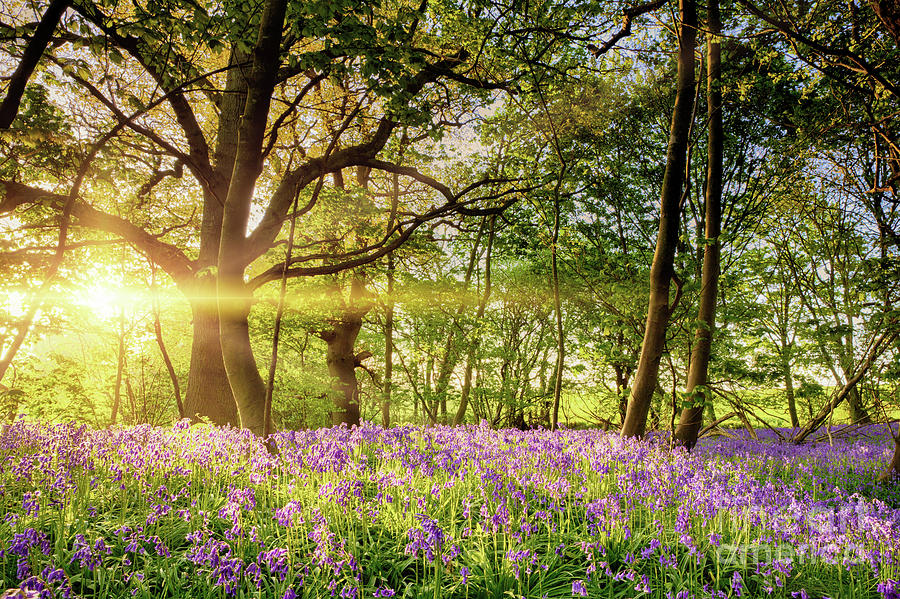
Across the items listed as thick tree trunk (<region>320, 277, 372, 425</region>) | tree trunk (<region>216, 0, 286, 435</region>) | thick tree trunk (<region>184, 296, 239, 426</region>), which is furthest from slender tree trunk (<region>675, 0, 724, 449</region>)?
thick tree trunk (<region>320, 277, 372, 425</region>)

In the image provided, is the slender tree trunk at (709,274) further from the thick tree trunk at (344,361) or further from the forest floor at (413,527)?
the thick tree trunk at (344,361)

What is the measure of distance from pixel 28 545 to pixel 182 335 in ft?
59.9

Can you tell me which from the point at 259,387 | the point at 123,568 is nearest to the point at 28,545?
the point at 123,568

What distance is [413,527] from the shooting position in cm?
289

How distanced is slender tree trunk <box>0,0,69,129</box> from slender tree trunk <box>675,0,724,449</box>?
658 cm

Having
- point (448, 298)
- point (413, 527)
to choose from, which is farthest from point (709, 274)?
point (448, 298)

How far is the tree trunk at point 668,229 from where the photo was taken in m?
5.86

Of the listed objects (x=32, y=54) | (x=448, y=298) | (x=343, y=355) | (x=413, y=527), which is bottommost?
(x=343, y=355)

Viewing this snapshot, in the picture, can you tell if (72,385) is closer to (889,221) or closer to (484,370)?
(484,370)

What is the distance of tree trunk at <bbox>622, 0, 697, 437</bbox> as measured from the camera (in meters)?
5.86

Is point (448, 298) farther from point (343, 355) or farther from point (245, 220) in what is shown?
point (245, 220)

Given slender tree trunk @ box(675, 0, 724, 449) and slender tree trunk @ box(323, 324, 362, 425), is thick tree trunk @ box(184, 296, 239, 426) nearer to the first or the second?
slender tree trunk @ box(323, 324, 362, 425)

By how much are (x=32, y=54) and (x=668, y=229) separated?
20.7ft

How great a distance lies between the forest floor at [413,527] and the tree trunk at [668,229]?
107cm
